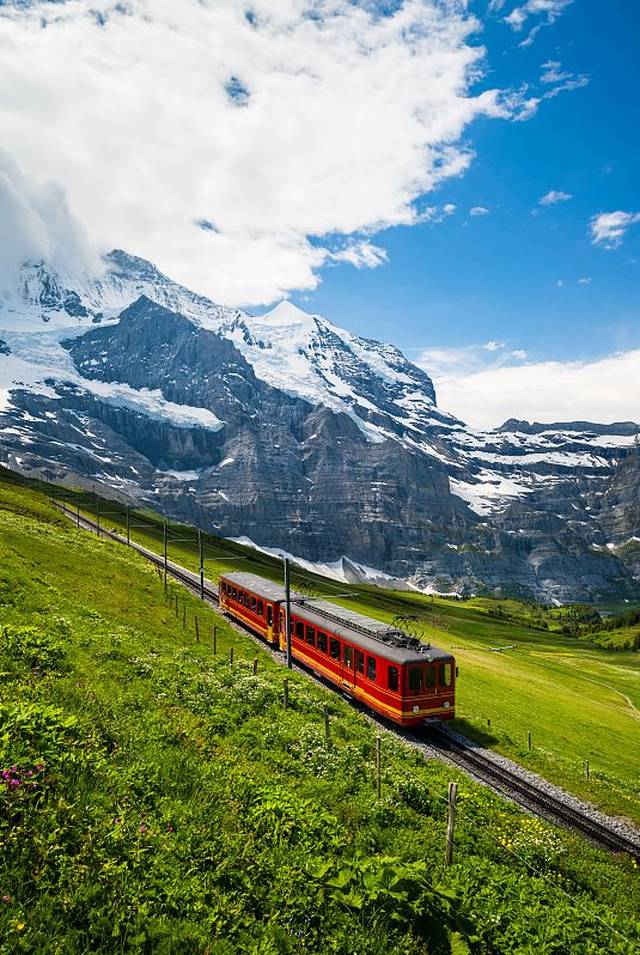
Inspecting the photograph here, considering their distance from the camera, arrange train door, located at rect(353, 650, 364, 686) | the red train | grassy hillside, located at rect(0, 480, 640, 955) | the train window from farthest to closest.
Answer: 1. train door, located at rect(353, 650, 364, 686)
2. the red train
3. the train window
4. grassy hillside, located at rect(0, 480, 640, 955)

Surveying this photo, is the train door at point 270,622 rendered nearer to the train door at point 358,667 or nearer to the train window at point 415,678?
the train door at point 358,667

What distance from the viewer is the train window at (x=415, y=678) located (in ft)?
89.5

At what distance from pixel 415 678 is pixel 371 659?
2.86 meters

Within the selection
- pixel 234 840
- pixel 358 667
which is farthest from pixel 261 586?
pixel 234 840

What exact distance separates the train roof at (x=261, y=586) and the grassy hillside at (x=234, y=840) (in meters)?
21.7

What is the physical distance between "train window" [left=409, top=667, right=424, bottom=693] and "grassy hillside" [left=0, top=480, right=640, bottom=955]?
632cm

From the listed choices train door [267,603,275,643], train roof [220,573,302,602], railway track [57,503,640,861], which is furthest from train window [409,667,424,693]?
train door [267,603,275,643]

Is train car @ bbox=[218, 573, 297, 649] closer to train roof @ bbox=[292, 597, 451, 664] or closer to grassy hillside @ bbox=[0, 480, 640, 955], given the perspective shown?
train roof @ bbox=[292, 597, 451, 664]

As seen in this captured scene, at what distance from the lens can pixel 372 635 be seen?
31234 millimetres

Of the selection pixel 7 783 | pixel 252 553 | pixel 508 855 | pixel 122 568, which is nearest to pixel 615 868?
pixel 508 855

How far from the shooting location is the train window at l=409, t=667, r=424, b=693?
89.5 feet

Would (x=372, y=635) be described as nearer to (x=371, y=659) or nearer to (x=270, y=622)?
(x=371, y=659)

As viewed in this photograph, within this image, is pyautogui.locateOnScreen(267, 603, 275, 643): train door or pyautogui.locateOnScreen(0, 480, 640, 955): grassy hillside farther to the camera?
pyautogui.locateOnScreen(267, 603, 275, 643): train door

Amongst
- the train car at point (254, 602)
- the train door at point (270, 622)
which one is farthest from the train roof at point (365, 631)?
the train door at point (270, 622)
